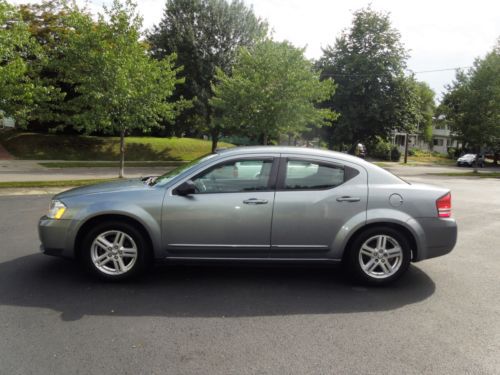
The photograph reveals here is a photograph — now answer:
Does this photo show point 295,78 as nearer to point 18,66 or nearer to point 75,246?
point 18,66

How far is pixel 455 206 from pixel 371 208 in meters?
8.35

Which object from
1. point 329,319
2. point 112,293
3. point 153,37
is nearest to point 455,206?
point 329,319

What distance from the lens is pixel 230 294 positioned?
4.57 m

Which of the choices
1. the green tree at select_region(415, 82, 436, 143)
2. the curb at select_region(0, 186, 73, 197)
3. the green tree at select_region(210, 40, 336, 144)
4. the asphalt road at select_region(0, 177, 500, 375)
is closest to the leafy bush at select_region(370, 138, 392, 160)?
the green tree at select_region(415, 82, 436, 143)

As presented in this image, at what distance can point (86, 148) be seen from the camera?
89.9 ft

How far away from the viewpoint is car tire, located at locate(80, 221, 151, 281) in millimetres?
4734

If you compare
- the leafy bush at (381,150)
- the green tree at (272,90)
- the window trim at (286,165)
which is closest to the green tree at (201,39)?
the green tree at (272,90)

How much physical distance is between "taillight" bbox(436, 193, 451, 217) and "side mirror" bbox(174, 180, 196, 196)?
279cm

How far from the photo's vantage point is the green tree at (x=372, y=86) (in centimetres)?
3366

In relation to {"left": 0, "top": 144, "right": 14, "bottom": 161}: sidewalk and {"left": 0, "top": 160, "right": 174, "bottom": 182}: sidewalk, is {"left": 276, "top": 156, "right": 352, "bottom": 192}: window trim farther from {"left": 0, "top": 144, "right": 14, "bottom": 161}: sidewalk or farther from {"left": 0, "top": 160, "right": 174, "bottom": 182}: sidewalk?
{"left": 0, "top": 144, "right": 14, "bottom": 161}: sidewalk

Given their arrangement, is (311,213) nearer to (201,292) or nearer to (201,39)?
(201,292)

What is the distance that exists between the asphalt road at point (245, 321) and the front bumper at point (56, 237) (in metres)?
0.35

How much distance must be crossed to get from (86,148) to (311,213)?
83.4 feet

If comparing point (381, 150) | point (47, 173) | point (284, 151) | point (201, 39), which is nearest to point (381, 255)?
point (284, 151)
